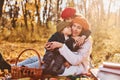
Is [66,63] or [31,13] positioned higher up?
[31,13]

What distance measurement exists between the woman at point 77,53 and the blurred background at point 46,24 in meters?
0.06

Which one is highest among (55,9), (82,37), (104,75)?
(55,9)

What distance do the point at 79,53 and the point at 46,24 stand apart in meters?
0.35

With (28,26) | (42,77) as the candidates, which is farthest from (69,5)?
(42,77)

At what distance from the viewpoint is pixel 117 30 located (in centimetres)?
391

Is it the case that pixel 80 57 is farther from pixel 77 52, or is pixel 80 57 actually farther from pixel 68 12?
pixel 68 12

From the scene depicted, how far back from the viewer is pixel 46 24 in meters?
3.76

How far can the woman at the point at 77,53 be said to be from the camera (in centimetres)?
377

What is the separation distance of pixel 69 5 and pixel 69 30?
7.8 inches

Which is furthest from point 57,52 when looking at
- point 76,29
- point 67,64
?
point 76,29

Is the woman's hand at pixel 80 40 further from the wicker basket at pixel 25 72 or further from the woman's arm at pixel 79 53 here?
the wicker basket at pixel 25 72

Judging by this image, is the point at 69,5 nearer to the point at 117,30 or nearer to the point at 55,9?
the point at 55,9

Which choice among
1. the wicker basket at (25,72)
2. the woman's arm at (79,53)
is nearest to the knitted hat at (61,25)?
the woman's arm at (79,53)

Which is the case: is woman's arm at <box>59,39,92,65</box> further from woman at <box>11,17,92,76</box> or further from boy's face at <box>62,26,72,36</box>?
boy's face at <box>62,26,72,36</box>
